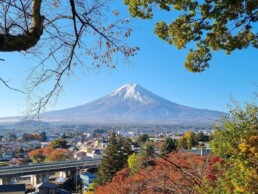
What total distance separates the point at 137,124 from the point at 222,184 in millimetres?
191685

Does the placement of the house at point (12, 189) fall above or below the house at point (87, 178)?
above

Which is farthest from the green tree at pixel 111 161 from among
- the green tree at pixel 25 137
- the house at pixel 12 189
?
the green tree at pixel 25 137

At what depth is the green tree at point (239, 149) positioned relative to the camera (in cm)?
522

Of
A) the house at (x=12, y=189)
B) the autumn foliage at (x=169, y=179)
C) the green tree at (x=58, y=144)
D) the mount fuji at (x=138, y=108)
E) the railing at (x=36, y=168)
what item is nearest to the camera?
the autumn foliage at (x=169, y=179)

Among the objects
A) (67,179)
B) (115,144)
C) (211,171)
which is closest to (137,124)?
(67,179)

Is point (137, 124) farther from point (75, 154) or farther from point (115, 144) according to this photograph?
point (115, 144)

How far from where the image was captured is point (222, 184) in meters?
5.86

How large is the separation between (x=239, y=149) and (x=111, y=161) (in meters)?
19.3

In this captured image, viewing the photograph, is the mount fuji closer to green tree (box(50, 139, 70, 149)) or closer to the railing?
green tree (box(50, 139, 70, 149))

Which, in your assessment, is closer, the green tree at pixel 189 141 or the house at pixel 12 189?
the house at pixel 12 189

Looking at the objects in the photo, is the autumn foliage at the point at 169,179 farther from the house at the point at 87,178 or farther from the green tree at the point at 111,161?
the house at the point at 87,178

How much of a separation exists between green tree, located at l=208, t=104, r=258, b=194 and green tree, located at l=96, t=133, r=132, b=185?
1726 cm

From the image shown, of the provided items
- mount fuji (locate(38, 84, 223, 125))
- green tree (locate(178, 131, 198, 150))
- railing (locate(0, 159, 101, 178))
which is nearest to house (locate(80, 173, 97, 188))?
railing (locate(0, 159, 101, 178))

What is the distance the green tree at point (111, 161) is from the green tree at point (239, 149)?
17255 mm
